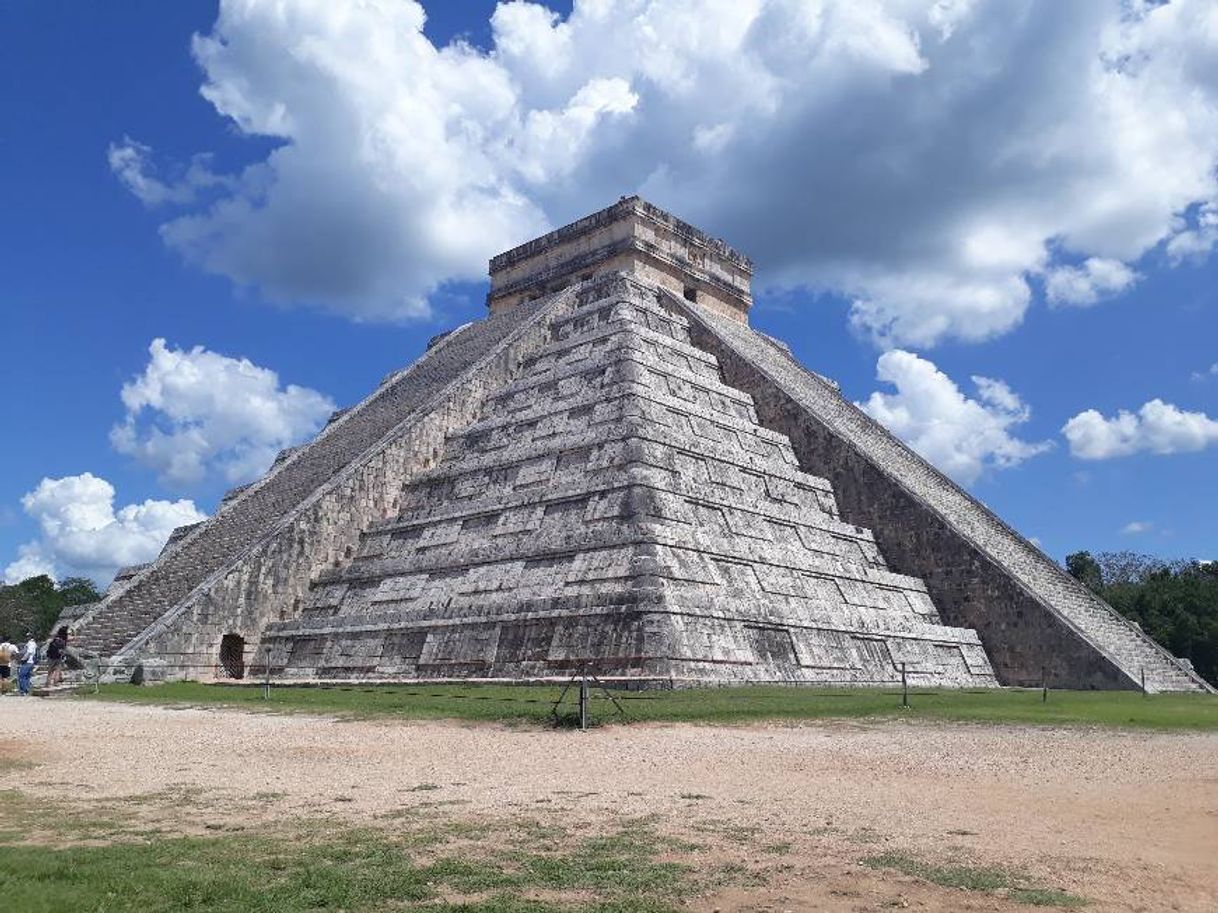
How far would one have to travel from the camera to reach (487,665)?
1277 cm

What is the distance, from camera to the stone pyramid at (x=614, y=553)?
42.1 feet

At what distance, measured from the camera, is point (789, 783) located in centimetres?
660

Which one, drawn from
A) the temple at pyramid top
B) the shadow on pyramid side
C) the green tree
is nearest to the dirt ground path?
the shadow on pyramid side

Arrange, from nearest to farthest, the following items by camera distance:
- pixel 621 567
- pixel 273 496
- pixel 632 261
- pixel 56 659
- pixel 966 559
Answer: pixel 621 567, pixel 56 659, pixel 966 559, pixel 273 496, pixel 632 261

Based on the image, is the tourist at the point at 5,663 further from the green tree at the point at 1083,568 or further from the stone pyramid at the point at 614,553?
the green tree at the point at 1083,568

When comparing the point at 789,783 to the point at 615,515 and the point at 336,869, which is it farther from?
the point at 615,515

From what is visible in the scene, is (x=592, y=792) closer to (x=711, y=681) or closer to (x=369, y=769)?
(x=369, y=769)

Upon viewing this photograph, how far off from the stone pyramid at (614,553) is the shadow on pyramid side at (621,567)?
4 centimetres

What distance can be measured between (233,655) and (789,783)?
11.6 meters

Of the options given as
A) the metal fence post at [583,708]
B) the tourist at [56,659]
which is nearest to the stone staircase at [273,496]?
the tourist at [56,659]

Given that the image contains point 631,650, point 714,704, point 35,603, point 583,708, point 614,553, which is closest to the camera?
point 583,708

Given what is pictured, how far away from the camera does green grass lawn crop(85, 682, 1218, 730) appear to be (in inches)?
393

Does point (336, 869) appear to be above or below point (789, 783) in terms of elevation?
below

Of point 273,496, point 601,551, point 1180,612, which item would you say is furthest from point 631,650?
point 1180,612
